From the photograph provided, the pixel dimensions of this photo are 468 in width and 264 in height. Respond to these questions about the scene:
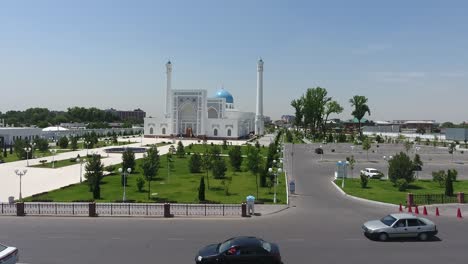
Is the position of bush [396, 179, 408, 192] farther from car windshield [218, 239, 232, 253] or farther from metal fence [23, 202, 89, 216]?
metal fence [23, 202, 89, 216]

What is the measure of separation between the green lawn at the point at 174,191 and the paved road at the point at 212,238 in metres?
6.02

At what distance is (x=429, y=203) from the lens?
Result: 26.4 m

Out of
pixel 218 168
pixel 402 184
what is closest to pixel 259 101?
pixel 218 168

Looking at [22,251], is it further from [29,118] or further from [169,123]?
[29,118]

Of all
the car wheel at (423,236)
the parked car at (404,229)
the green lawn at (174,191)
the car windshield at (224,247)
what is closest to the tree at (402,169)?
the green lawn at (174,191)

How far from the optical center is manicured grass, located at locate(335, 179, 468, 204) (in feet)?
93.6

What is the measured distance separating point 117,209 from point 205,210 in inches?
200

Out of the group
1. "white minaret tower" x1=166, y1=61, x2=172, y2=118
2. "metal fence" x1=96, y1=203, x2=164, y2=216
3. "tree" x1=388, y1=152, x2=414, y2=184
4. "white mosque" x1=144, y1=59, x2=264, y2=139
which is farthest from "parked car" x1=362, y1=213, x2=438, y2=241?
"white minaret tower" x1=166, y1=61, x2=172, y2=118

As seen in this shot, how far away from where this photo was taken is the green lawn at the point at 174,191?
27.9m

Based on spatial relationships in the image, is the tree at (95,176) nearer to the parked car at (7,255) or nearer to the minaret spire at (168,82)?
the parked car at (7,255)

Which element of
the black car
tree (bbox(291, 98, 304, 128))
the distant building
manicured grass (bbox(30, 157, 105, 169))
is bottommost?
manicured grass (bbox(30, 157, 105, 169))

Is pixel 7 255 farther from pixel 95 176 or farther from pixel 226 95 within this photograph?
pixel 226 95

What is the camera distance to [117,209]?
904 inches

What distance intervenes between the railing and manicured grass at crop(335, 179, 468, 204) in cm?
1117
